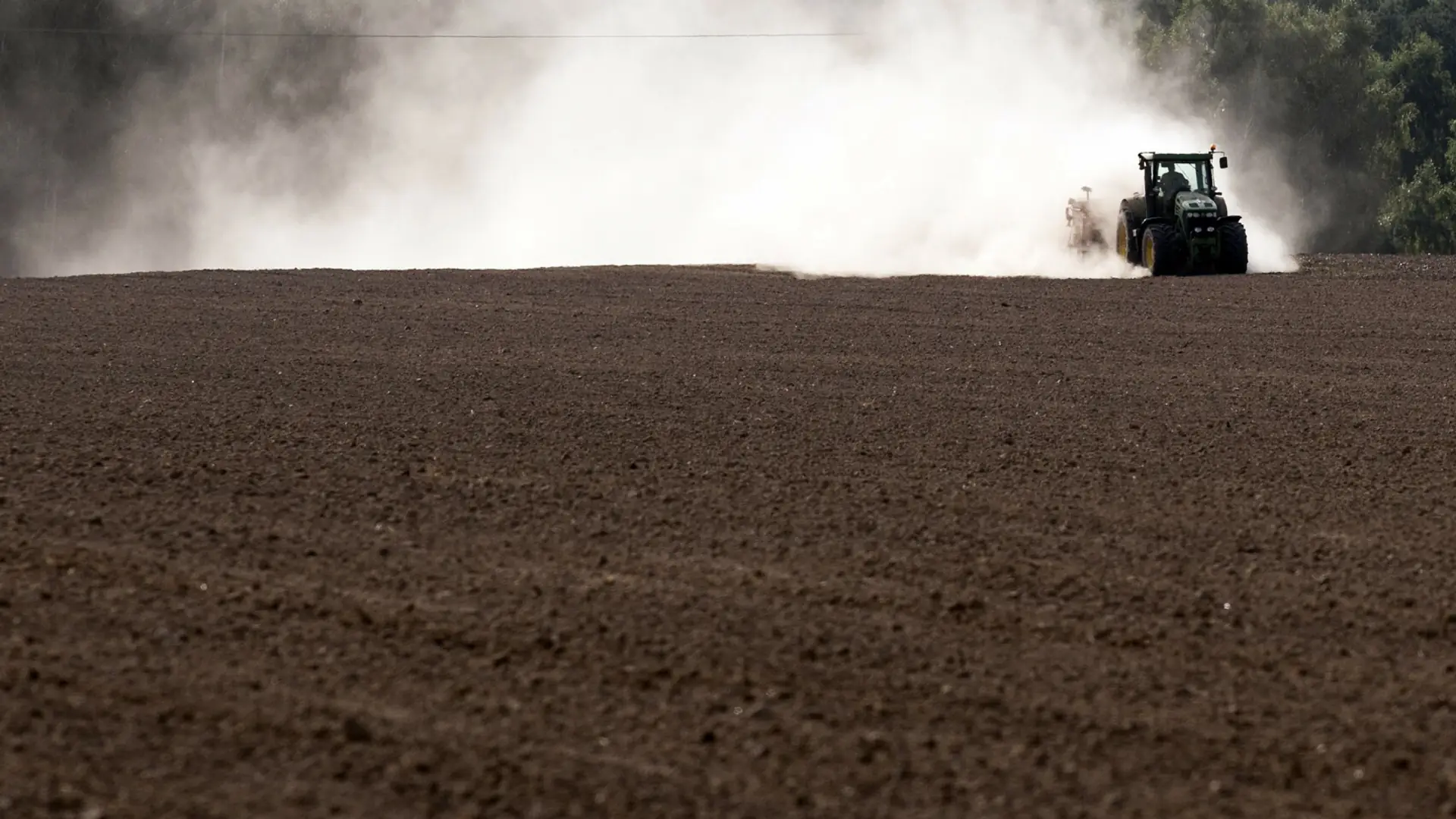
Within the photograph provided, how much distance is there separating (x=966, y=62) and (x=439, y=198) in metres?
13.4

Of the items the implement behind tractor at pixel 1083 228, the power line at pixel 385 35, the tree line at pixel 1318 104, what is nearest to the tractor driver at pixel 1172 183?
the implement behind tractor at pixel 1083 228

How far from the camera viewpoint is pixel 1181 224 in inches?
974

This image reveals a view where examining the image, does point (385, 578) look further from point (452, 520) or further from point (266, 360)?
point (266, 360)

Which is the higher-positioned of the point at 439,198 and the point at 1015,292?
the point at 439,198

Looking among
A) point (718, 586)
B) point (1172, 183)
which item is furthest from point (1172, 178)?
point (718, 586)

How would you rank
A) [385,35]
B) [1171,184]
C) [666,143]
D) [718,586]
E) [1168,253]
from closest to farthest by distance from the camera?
[718,586]
[1168,253]
[1171,184]
[666,143]
[385,35]

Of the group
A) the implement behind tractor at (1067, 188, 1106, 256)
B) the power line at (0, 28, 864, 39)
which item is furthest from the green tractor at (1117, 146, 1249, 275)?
the power line at (0, 28, 864, 39)

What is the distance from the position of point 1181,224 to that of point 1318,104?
112ft

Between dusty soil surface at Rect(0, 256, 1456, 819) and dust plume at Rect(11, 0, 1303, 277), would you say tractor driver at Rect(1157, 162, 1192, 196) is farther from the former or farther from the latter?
dusty soil surface at Rect(0, 256, 1456, 819)

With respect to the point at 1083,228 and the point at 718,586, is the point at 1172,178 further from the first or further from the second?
the point at 718,586

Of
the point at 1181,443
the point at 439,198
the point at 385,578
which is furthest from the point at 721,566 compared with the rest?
the point at 439,198

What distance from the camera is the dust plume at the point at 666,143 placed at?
3294cm

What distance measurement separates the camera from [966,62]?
134 feet

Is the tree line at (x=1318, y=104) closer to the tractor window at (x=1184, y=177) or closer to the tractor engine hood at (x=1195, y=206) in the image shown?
the tractor window at (x=1184, y=177)
